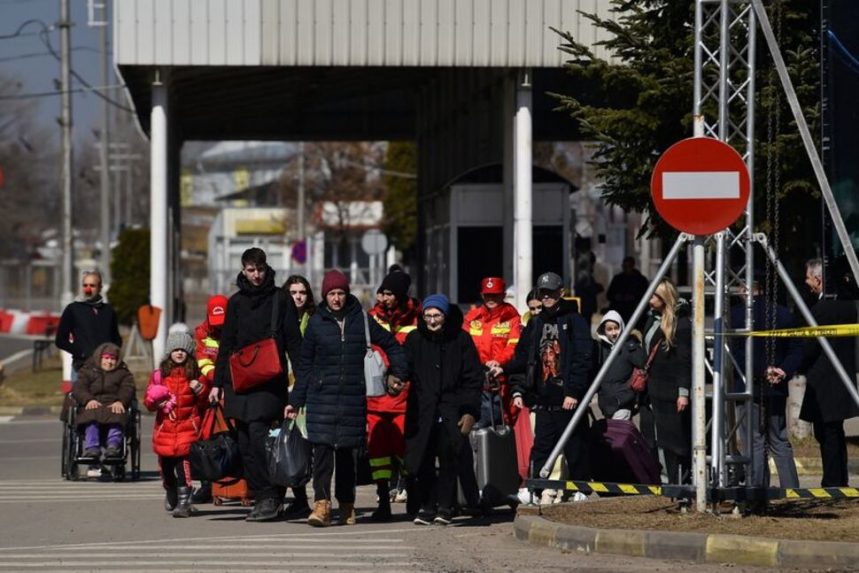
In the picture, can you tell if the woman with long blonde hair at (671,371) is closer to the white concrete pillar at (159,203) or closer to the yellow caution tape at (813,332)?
the yellow caution tape at (813,332)

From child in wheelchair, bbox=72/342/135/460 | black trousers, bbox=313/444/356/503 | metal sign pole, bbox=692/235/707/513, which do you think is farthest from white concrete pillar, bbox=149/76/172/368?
metal sign pole, bbox=692/235/707/513

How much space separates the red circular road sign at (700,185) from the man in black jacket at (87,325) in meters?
7.02

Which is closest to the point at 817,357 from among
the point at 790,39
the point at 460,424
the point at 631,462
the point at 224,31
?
the point at 631,462

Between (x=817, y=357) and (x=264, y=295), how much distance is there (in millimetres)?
4017

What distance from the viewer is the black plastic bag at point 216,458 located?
14.2 metres

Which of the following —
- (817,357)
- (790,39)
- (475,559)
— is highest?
(790,39)

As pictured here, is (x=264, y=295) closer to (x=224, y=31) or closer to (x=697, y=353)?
(x=697, y=353)

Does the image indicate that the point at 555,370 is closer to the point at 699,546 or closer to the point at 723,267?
the point at 723,267

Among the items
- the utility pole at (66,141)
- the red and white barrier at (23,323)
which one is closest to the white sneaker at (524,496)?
the utility pole at (66,141)

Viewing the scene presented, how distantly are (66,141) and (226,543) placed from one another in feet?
122

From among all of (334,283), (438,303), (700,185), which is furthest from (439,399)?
(700,185)

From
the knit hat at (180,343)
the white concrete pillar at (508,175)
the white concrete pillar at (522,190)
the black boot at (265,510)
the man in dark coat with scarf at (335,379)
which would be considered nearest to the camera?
the man in dark coat with scarf at (335,379)

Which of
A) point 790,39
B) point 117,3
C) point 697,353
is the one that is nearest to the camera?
point 697,353

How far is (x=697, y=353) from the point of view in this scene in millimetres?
12602
